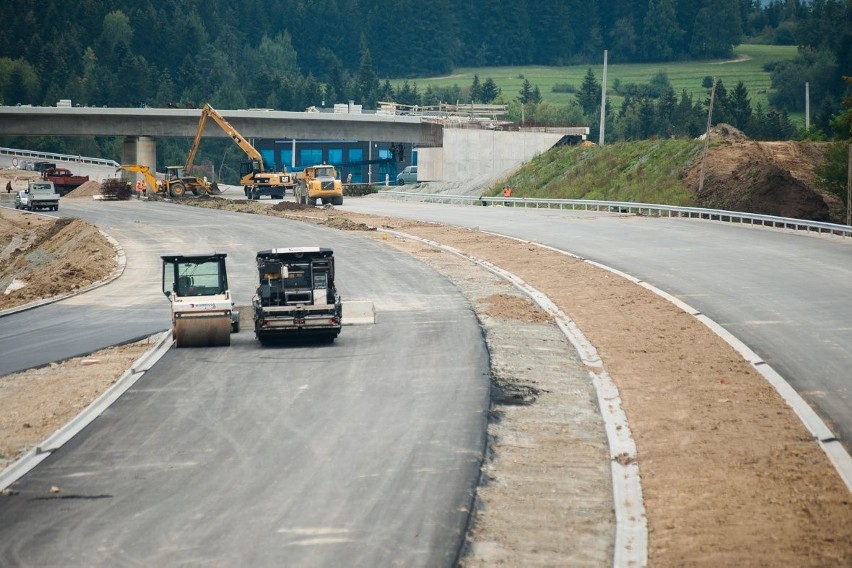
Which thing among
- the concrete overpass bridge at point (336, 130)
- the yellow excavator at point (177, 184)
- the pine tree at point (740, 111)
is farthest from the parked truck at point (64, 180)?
the pine tree at point (740, 111)

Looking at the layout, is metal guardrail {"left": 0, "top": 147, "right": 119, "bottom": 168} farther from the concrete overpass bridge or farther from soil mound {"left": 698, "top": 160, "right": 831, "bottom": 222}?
soil mound {"left": 698, "top": 160, "right": 831, "bottom": 222}

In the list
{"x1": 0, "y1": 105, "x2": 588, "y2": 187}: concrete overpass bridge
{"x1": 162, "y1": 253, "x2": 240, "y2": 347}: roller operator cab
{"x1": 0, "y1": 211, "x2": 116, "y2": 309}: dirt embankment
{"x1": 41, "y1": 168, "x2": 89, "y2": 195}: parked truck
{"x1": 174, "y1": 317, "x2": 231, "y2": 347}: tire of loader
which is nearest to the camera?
{"x1": 162, "y1": 253, "x2": 240, "y2": 347}: roller operator cab

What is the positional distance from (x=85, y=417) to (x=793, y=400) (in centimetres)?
1463

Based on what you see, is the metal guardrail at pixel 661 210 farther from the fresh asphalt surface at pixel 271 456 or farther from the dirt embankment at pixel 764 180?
the fresh asphalt surface at pixel 271 456

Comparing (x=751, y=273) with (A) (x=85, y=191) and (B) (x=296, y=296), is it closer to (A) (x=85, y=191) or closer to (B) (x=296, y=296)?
(B) (x=296, y=296)

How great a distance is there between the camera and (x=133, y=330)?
35.2 m

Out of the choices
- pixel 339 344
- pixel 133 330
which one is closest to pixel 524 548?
pixel 339 344

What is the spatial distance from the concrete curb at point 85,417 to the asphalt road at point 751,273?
14366 millimetres

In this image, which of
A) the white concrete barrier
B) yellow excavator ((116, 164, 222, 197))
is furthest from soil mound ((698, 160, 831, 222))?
the white concrete barrier

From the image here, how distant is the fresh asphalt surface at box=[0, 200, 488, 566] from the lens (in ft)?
54.4

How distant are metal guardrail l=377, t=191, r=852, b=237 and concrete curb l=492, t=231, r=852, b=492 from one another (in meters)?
21.7

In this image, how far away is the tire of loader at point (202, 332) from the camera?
30500 mm

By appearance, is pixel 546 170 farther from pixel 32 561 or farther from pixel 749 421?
pixel 32 561

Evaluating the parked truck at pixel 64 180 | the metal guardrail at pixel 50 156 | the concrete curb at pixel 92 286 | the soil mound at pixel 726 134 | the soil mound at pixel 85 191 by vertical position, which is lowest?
the concrete curb at pixel 92 286
